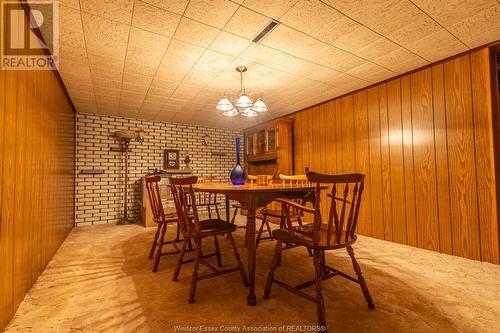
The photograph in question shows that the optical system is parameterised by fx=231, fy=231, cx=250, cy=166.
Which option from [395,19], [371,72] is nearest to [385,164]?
[371,72]

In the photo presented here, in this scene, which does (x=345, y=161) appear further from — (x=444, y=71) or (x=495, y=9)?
(x=495, y=9)

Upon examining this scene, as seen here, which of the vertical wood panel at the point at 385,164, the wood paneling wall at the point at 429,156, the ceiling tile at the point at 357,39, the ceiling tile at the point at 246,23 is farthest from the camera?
the vertical wood panel at the point at 385,164

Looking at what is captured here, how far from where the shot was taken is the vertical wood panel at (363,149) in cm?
364

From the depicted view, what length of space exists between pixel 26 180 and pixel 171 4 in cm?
182

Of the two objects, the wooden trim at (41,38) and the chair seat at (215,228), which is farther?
the chair seat at (215,228)

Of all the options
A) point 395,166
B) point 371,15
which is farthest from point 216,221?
point 395,166

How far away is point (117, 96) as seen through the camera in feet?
12.7

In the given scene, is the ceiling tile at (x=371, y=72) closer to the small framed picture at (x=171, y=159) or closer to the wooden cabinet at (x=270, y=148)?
the wooden cabinet at (x=270, y=148)

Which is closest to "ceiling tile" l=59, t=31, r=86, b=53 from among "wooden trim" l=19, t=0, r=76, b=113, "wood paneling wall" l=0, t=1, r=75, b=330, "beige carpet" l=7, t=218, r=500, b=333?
"wooden trim" l=19, t=0, r=76, b=113

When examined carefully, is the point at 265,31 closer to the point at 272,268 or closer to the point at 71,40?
the point at 71,40

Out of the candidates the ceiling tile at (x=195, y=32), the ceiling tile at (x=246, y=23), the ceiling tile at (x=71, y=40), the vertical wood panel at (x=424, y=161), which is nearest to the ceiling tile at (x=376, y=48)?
the vertical wood panel at (x=424, y=161)

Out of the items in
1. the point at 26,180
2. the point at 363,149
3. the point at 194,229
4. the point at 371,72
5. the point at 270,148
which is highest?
the point at 371,72

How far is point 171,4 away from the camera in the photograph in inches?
72.6

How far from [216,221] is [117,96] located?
9.90 feet
